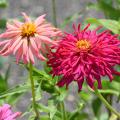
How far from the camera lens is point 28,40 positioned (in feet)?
2.37

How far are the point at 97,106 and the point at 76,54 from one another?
1.69ft

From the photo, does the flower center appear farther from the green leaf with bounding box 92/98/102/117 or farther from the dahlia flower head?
the green leaf with bounding box 92/98/102/117

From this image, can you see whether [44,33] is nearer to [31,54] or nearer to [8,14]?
[31,54]

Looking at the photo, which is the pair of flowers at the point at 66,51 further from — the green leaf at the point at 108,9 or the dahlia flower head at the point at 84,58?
the green leaf at the point at 108,9

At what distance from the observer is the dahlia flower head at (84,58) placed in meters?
0.70

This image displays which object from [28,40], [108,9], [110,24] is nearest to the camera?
[28,40]

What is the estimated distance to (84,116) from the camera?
1.18m

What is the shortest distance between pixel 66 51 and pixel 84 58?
0.03 metres

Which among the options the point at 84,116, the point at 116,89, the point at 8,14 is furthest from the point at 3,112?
the point at 8,14

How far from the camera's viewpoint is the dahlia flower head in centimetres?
70

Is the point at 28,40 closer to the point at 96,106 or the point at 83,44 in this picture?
the point at 83,44

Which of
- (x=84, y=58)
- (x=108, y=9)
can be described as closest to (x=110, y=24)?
(x=108, y=9)

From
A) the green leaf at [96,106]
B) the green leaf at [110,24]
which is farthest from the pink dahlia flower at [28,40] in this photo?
the green leaf at [96,106]

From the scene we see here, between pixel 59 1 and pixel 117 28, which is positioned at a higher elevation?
pixel 59 1
